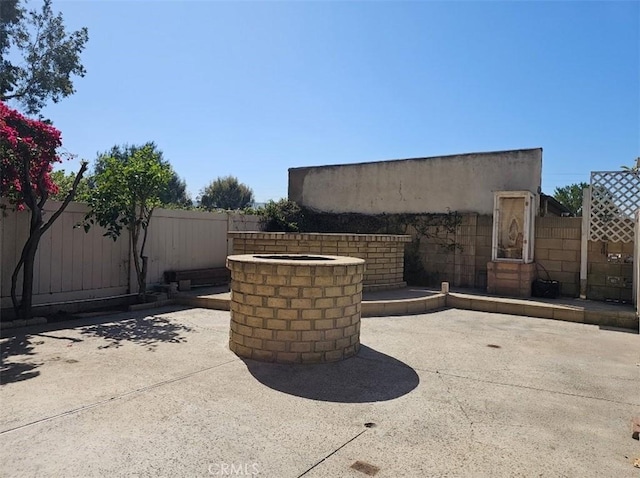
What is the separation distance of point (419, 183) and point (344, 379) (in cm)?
962

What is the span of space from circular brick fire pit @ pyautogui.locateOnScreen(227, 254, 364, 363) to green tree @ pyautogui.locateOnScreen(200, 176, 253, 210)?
148ft

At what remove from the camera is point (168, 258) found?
34.9 ft

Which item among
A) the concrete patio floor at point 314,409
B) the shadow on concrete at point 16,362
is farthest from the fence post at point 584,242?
the shadow on concrete at point 16,362

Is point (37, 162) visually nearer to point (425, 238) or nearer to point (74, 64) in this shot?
point (425, 238)

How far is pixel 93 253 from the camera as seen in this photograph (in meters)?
8.68

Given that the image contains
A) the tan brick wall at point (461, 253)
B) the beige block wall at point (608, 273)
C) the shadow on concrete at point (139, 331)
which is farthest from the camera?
the tan brick wall at point (461, 253)

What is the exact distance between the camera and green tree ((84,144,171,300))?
819 cm

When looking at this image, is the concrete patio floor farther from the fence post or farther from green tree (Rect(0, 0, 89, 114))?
green tree (Rect(0, 0, 89, 114))

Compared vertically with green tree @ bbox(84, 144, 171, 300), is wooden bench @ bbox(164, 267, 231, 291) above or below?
below

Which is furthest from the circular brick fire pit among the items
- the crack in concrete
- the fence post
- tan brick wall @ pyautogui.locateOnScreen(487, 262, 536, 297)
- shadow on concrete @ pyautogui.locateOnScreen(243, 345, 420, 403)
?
the fence post

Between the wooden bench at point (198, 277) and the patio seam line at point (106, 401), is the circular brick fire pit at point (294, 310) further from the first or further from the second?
the wooden bench at point (198, 277)

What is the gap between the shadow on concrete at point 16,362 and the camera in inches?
171

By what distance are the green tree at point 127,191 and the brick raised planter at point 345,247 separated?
2.44 m
